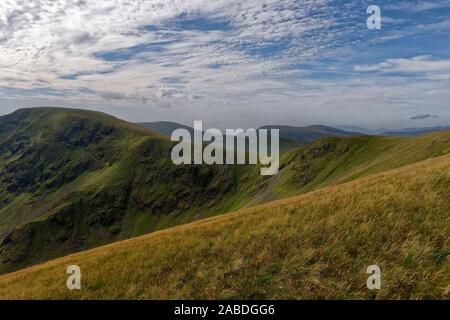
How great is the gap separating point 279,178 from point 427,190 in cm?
15606

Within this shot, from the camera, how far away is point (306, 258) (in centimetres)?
1212

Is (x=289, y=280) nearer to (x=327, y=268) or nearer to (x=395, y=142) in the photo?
(x=327, y=268)

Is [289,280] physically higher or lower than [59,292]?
higher

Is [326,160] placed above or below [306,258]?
below

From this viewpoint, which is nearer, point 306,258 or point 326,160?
point 306,258

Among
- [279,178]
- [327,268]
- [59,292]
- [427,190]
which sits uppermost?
[427,190]

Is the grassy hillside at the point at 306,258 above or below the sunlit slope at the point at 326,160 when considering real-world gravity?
above

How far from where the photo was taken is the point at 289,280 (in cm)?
1130

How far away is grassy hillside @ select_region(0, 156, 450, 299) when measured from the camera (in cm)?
1066

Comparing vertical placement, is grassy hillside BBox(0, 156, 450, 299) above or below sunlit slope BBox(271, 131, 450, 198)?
above

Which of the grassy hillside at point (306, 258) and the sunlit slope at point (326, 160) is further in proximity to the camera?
the sunlit slope at point (326, 160)

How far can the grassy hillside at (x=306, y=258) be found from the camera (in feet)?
35.0

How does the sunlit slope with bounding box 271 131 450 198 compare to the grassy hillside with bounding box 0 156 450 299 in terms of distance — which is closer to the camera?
the grassy hillside with bounding box 0 156 450 299
